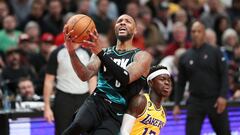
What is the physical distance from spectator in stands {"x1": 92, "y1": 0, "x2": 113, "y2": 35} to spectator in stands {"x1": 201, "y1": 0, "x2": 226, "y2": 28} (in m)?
2.36

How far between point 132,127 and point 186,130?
3.59m

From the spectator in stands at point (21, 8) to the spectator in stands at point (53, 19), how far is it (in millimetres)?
545

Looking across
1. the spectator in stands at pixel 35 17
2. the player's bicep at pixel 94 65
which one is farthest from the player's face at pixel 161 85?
the spectator in stands at pixel 35 17

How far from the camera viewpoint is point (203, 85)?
35.0 ft

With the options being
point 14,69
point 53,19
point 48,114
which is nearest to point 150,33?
point 53,19

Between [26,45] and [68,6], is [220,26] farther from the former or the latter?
[26,45]

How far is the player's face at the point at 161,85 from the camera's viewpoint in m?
7.71

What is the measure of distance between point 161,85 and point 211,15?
8.49 m

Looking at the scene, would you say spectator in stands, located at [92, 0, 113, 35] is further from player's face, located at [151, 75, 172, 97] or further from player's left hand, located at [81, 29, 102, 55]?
player's left hand, located at [81, 29, 102, 55]

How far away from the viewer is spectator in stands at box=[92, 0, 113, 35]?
1462 centimetres

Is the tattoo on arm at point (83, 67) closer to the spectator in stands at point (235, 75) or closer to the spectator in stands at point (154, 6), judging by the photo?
the spectator in stands at point (235, 75)

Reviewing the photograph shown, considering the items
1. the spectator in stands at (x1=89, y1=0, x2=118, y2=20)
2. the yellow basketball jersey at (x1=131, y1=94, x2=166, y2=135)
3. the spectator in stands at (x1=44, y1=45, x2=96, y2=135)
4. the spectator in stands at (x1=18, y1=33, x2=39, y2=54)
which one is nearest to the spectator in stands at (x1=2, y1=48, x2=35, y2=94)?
the spectator in stands at (x1=18, y1=33, x2=39, y2=54)

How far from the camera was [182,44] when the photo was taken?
1419 centimetres

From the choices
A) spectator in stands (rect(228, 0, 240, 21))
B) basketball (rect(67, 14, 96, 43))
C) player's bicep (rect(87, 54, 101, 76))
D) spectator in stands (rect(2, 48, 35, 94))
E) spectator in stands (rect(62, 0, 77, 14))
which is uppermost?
basketball (rect(67, 14, 96, 43))
